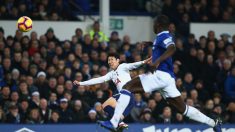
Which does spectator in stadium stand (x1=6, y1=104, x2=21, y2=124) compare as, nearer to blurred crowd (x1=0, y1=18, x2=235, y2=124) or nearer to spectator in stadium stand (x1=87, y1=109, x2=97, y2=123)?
blurred crowd (x1=0, y1=18, x2=235, y2=124)

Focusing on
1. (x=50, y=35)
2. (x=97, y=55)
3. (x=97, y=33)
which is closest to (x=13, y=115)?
(x=50, y=35)

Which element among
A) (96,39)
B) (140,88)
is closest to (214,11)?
(96,39)

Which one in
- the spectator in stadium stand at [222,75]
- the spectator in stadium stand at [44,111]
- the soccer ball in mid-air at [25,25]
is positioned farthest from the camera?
the spectator in stadium stand at [222,75]

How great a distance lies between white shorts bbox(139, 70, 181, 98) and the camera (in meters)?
16.1

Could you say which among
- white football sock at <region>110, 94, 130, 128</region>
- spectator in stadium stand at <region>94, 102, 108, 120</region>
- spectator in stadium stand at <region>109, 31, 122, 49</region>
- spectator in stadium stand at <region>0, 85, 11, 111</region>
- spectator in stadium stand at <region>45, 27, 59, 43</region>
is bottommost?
spectator in stadium stand at <region>94, 102, 108, 120</region>

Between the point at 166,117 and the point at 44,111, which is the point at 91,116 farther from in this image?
the point at 166,117

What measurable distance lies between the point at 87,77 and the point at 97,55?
105cm

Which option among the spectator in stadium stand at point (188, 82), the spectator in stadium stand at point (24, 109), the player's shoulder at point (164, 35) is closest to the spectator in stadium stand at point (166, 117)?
the spectator in stadium stand at point (188, 82)

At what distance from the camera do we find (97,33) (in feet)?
82.7

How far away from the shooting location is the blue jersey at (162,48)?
16.0m

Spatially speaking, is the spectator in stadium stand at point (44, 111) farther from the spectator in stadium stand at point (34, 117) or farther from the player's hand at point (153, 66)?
the player's hand at point (153, 66)

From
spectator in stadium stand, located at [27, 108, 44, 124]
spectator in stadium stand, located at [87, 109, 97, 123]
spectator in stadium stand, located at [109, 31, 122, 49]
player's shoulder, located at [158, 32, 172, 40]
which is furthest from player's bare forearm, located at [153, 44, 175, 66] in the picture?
spectator in stadium stand, located at [109, 31, 122, 49]

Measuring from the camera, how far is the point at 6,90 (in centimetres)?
2103

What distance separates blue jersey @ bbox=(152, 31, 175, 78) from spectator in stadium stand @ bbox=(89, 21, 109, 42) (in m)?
8.75
